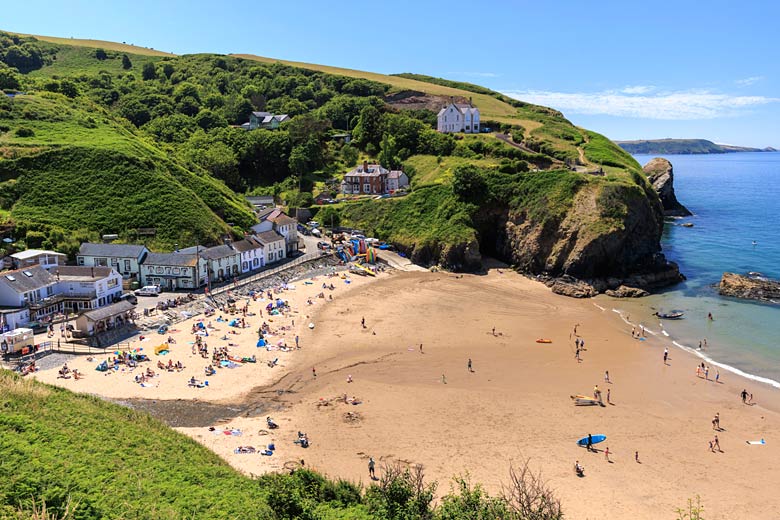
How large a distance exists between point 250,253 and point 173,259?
8533mm

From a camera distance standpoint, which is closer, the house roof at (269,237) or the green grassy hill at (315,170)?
the green grassy hill at (315,170)

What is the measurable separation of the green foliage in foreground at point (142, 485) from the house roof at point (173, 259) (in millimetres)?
28001

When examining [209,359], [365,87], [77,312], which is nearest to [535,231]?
[209,359]

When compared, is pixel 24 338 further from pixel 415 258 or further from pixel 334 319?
pixel 415 258

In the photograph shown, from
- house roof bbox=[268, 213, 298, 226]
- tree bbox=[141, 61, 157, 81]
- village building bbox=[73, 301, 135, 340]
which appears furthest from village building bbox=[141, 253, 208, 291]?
tree bbox=[141, 61, 157, 81]

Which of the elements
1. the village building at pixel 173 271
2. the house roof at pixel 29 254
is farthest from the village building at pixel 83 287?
the village building at pixel 173 271

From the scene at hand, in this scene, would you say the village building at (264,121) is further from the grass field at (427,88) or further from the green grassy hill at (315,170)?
the grass field at (427,88)

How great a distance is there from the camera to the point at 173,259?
48844mm

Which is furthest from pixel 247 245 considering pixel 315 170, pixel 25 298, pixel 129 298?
pixel 315 170

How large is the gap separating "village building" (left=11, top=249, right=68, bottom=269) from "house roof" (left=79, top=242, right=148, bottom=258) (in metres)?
2.44

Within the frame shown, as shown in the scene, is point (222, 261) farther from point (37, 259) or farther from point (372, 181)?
point (372, 181)

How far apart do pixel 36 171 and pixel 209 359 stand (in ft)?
127

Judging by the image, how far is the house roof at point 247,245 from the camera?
54.7 metres

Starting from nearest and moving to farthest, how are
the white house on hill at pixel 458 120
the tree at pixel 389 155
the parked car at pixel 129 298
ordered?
the parked car at pixel 129 298, the tree at pixel 389 155, the white house on hill at pixel 458 120
